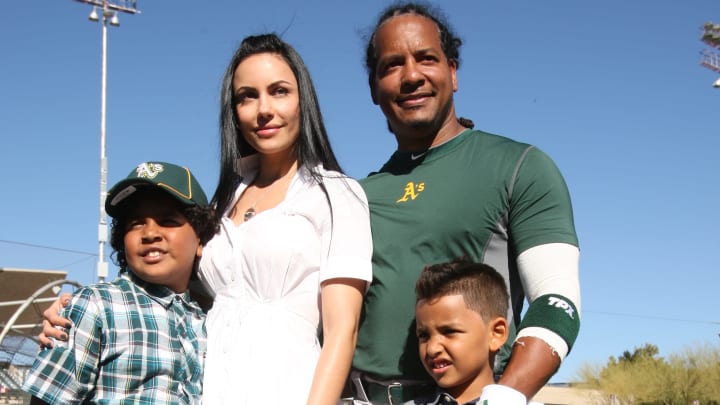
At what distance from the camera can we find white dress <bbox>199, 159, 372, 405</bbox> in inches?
119

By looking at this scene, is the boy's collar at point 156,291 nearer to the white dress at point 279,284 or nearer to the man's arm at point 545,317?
the white dress at point 279,284

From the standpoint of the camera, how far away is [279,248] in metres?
3.17

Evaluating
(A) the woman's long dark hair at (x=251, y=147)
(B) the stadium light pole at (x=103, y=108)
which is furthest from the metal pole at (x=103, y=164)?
(A) the woman's long dark hair at (x=251, y=147)

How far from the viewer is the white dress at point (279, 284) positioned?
3023 millimetres

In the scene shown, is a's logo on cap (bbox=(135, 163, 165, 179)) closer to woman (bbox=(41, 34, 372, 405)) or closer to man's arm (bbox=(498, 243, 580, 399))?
woman (bbox=(41, 34, 372, 405))

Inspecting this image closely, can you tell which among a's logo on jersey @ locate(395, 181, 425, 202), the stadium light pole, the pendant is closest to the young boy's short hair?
a's logo on jersey @ locate(395, 181, 425, 202)

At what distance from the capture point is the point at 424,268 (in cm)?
317

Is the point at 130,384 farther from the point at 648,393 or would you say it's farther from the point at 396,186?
the point at 648,393

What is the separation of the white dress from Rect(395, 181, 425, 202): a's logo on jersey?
0.17 m

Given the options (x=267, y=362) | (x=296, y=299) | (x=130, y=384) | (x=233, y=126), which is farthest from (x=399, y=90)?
(x=130, y=384)

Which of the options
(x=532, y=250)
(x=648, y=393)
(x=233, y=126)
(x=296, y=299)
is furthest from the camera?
(x=648, y=393)

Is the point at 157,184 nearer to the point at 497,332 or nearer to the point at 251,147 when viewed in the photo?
the point at 251,147

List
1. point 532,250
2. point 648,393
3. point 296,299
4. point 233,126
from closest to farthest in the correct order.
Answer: point 532,250
point 296,299
point 233,126
point 648,393

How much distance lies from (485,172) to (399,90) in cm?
55
